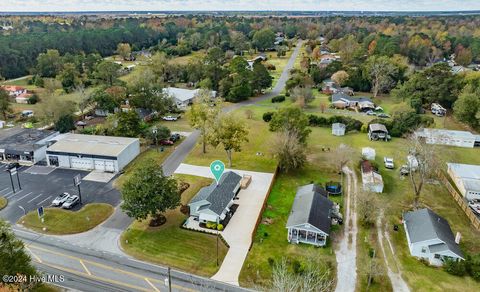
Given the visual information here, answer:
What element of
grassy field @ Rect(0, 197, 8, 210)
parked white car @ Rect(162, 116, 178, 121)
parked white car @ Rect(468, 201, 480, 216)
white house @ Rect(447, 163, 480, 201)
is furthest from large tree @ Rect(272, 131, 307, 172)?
grassy field @ Rect(0, 197, 8, 210)

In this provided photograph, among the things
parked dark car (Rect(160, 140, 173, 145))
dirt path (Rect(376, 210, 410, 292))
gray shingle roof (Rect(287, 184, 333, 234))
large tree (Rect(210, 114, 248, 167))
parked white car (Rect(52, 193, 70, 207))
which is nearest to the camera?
dirt path (Rect(376, 210, 410, 292))

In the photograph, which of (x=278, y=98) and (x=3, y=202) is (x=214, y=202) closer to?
(x=3, y=202)

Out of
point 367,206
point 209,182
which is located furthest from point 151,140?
point 367,206

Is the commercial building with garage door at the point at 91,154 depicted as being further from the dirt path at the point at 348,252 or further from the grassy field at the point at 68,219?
the dirt path at the point at 348,252

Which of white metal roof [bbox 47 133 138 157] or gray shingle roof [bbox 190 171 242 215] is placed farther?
white metal roof [bbox 47 133 138 157]

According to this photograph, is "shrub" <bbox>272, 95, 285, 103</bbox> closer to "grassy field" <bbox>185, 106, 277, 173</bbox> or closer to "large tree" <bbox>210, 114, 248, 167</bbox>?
"grassy field" <bbox>185, 106, 277, 173</bbox>

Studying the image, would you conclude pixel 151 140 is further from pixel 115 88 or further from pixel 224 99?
pixel 224 99

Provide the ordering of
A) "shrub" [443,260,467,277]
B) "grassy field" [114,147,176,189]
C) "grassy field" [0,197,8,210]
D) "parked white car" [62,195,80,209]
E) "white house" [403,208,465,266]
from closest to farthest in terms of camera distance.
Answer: "shrub" [443,260,467,277] → "white house" [403,208,465,266] → "parked white car" [62,195,80,209] → "grassy field" [0,197,8,210] → "grassy field" [114,147,176,189]

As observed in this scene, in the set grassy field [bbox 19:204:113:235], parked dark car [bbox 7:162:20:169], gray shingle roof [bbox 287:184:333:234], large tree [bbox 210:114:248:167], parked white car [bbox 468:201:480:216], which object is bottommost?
parked white car [bbox 468:201:480:216]

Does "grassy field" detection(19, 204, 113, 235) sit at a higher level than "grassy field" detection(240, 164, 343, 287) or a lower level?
higher

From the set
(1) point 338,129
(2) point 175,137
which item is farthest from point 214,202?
(1) point 338,129
